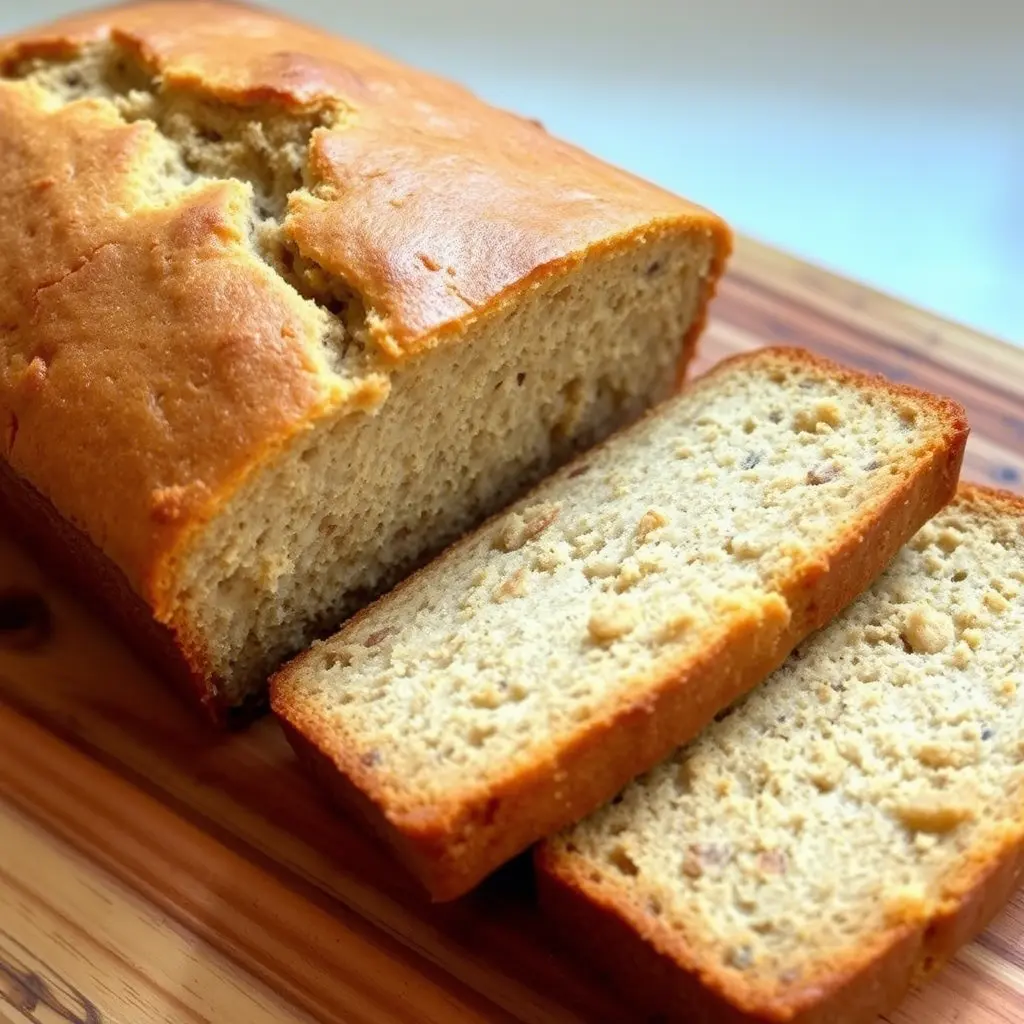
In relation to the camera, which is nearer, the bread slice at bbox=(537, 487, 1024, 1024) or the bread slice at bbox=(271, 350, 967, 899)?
the bread slice at bbox=(537, 487, 1024, 1024)

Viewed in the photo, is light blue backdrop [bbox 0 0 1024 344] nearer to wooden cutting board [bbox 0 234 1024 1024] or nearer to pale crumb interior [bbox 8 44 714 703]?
pale crumb interior [bbox 8 44 714 703]

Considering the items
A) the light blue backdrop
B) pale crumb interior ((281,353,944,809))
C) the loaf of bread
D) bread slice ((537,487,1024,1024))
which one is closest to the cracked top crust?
the loaf of bread

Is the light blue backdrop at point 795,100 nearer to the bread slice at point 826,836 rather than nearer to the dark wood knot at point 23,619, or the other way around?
the bread slice at point 826,836

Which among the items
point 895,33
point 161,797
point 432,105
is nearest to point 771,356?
point 432,105

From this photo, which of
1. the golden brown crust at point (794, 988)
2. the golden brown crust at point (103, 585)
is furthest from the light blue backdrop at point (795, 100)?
the golden brown crust at point (103, 585)

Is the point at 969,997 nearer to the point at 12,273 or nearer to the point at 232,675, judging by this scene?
the point at 232,675

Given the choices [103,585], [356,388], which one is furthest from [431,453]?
[103,585]
